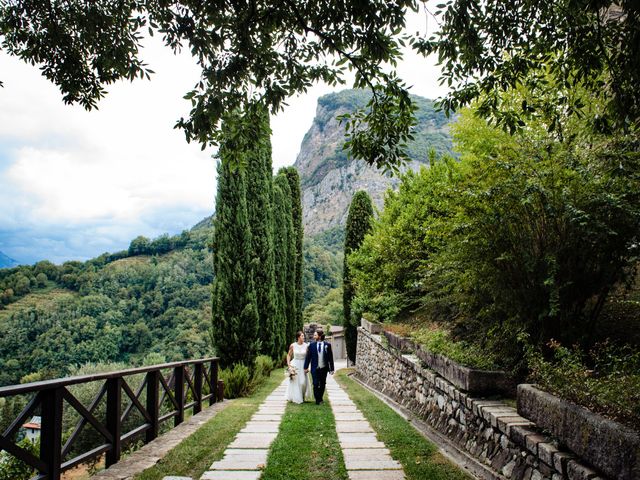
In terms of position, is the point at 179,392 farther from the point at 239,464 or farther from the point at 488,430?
the point at 488,430

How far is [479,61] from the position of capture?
15.3 feet

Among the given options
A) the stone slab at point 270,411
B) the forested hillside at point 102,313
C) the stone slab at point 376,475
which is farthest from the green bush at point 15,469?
the forested hillside at point 102,313

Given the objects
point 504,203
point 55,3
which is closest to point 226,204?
point 55,3

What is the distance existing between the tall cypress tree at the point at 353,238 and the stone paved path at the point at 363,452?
1535 centimetres

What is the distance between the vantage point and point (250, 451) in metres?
5.42

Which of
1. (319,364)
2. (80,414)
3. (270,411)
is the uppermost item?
(80,414)

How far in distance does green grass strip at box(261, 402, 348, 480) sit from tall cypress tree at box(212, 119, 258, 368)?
4995 mm

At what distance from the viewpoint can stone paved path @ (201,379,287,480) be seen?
14.8 ft

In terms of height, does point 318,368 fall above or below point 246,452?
above

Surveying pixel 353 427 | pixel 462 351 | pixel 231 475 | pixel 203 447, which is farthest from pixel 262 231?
pixel 231 475

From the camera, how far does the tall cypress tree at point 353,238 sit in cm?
2347

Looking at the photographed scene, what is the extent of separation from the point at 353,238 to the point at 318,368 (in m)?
14.1

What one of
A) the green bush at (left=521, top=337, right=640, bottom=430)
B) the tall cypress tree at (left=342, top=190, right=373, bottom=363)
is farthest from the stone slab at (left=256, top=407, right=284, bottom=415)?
the tall cypress tree at (left=342, top=190, right=373, bottom=363)

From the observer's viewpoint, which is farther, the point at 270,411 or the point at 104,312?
the point at 104,312
